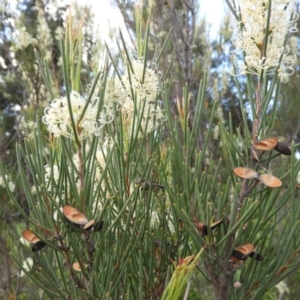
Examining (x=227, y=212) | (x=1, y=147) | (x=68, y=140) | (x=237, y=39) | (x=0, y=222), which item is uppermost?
(x=237, y=39)

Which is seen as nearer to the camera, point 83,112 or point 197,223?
point 83,112

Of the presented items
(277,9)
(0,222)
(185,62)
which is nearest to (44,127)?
(0,222)

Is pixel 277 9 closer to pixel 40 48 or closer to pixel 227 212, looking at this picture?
pixel 227 212

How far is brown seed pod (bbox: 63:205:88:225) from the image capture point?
0.69m

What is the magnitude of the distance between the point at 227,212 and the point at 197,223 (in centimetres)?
14

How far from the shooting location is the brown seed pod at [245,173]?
74 cm

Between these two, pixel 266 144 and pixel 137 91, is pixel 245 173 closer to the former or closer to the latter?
pixel 266 144

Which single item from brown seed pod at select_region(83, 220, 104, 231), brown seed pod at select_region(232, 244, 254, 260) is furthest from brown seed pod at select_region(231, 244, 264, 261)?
brown seed pod at select_region(83, 220, 104, 231)

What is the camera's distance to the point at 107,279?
761 mm

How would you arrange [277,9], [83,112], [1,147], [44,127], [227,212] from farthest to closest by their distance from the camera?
[1,147] < [44,127] < [227,212] < [277,9] < [83,112]

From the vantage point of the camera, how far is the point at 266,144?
2.47 feet

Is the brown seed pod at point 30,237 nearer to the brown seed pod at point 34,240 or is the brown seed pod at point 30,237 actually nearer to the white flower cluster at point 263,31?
the brown seed pod at point 34,240

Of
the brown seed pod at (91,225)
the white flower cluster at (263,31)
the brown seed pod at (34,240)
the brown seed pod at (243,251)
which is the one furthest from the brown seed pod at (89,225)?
the white flower cluster at (263,31)

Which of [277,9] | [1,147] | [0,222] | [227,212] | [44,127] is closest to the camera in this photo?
[277,9]
